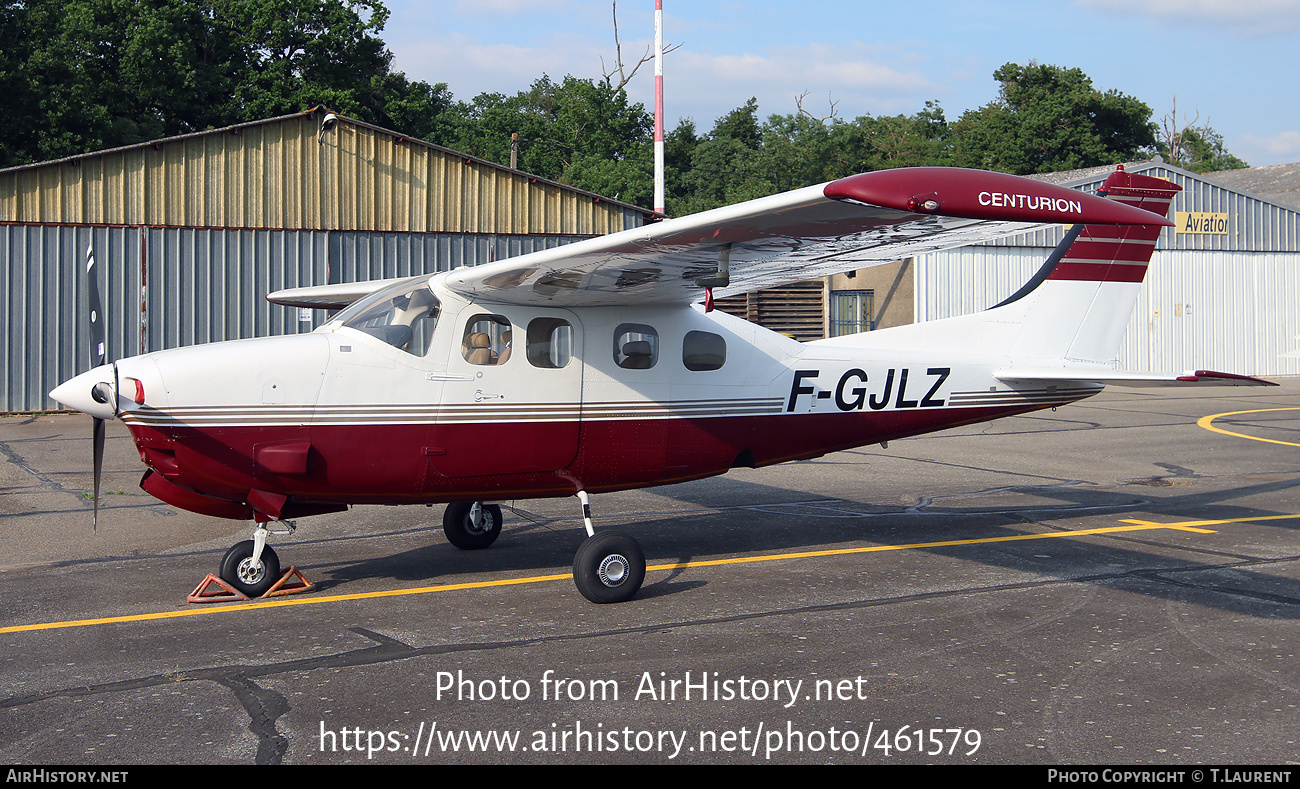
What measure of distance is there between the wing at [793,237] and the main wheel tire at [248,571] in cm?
232

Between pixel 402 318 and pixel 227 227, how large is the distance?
50.1 feet

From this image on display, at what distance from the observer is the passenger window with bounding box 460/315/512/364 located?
7129 mm

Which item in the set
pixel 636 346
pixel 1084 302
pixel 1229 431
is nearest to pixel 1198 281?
pixel 1229 431

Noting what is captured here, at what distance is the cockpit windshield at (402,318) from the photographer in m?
6.99

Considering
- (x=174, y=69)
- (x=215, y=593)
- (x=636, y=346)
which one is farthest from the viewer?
(x=174, y=69)

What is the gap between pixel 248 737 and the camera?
4379mm

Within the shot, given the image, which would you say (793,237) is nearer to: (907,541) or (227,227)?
(907,541)

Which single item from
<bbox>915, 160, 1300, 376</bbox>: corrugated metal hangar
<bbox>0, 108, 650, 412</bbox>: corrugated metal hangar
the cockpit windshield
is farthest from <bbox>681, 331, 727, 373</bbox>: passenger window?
<bbox>915, 160, 1300, 376</bbox>: corrugated metal hangar

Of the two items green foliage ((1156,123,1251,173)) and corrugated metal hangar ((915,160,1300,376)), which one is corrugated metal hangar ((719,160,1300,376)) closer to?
corrugated metal hangar ((915,160,1300,376))

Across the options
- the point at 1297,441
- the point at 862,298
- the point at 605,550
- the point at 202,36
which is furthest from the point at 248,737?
the point at 202,36

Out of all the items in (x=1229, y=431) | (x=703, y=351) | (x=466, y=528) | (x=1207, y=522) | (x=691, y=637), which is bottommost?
(x=691, y=637)

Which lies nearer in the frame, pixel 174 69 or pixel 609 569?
pixel 609 569

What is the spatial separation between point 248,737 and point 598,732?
1516mm

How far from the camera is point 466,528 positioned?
845cm
